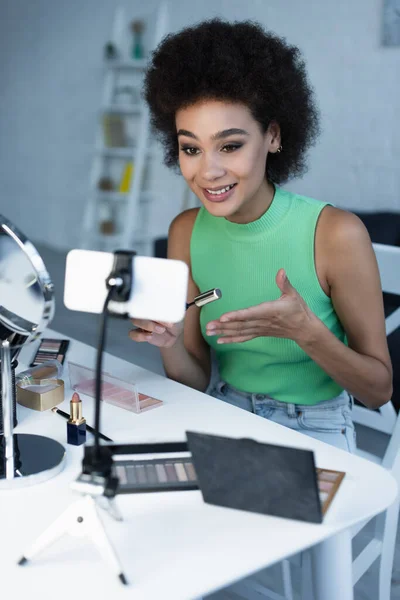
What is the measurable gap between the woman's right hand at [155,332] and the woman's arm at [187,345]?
119 mm

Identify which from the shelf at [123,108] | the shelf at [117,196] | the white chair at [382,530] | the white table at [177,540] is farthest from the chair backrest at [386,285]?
the shelf at [123,108]

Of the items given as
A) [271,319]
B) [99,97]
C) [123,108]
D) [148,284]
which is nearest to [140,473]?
[148,284]

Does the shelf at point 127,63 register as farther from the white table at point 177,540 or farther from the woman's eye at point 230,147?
the white table at point 177,540

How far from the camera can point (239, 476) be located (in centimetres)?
72

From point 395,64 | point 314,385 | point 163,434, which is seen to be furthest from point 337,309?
point 395,64

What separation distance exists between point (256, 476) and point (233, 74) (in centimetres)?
74

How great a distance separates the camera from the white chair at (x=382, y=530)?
1155mm

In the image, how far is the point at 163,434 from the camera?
3.16 ft

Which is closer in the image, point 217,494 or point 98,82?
point 217,494

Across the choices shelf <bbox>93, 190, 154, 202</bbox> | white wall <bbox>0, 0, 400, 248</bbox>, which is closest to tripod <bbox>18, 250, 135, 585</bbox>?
white wall <bbox>0, 0, 400, 248</bbox>

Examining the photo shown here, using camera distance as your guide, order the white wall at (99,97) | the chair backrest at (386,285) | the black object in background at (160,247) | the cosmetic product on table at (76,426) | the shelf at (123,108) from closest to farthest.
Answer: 1. the cosmetic product on table at (76,426)
2. the chair backrest at (386,285)
3. the black object in background at (160,247)
4. the white wall at (99,97)
5. the shelf at (123,108)

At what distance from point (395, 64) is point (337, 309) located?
8.63 feet

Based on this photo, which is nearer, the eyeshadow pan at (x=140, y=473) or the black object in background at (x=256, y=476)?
the black object in background at (x=256, y=476)

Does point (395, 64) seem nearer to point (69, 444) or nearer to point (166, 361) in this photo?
point (166, 361)
